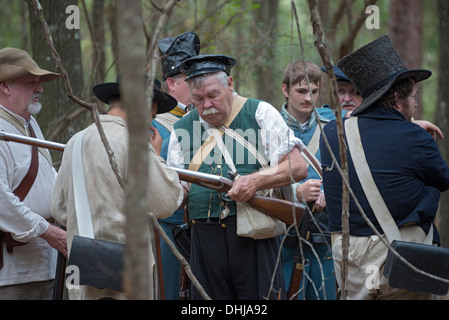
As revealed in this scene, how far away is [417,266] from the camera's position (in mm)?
3492

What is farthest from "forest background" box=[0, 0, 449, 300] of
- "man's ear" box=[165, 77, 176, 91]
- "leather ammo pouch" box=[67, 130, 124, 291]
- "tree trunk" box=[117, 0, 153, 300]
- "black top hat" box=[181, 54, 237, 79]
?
"tree trunk" box=[117, 0, 153, 300]

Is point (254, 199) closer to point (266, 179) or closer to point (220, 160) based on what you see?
point (266, 179)

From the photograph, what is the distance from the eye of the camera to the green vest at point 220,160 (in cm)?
445

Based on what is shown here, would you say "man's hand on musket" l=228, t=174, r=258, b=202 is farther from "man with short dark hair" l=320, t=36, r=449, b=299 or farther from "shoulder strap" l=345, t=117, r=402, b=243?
"shoulder strap" l=345, t=117, r=402, b=243

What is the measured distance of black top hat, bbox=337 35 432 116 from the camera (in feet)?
12.6

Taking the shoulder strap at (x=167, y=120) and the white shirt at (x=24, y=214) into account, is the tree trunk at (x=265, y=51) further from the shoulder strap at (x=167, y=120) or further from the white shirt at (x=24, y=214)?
the white shirt at (x=24, y=214)

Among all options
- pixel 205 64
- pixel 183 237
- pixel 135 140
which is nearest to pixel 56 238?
pixel 183 237

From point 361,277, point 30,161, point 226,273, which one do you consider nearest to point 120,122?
point 30,161

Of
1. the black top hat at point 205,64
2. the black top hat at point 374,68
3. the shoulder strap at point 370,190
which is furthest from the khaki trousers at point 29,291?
the black top hat at point 374,68

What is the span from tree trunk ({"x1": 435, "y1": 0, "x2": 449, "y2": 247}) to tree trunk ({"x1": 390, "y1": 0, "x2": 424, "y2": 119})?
2.45m

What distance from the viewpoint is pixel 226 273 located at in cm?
444

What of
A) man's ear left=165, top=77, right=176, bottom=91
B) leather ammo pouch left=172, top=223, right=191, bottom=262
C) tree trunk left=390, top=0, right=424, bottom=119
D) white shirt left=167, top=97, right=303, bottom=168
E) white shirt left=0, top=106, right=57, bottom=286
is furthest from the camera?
tree trunk left=390, top=0, right=424, bottom=119

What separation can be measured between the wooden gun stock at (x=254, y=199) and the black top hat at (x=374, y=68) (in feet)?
3.05
